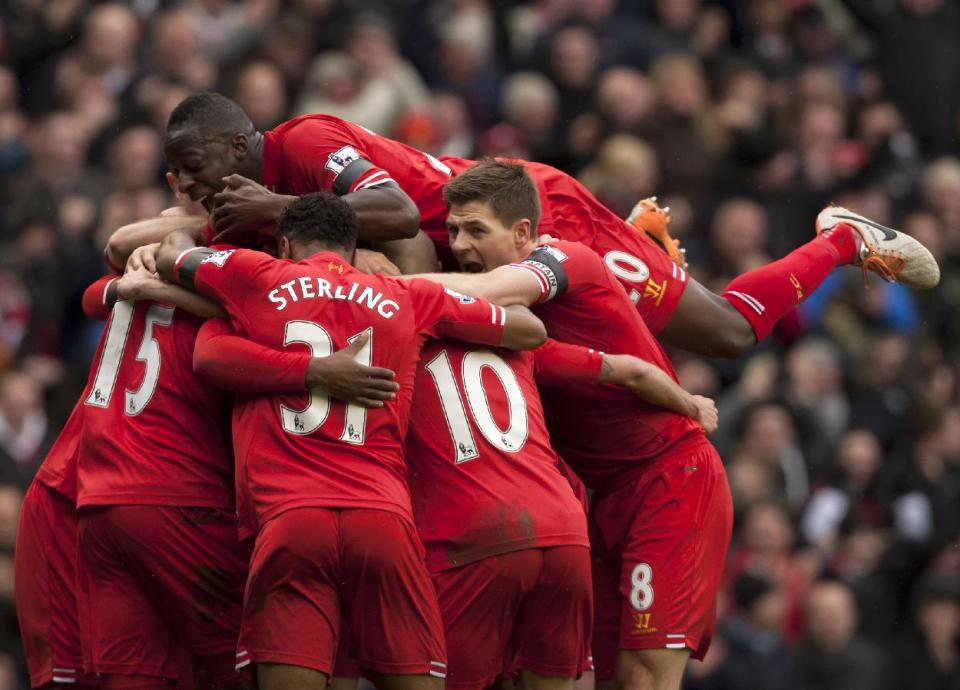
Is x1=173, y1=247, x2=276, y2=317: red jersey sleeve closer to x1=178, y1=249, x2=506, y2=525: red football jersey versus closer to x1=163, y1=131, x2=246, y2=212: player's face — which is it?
x1=178, y1=249, x2=506, y2=525: red football jersey

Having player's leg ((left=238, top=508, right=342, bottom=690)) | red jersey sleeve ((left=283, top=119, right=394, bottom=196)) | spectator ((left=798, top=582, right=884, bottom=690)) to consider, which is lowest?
spectator ((left=798, top=582, right=884, bottom=690))

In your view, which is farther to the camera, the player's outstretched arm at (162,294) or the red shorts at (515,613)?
the player's outstretched arm at (162,294)

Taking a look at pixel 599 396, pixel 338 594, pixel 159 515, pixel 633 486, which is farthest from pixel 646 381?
pixel 159 515

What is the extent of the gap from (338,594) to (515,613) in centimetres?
76

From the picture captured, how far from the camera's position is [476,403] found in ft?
25.1

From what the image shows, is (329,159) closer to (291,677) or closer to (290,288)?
(290,288)

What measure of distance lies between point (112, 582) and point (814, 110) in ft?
31.5

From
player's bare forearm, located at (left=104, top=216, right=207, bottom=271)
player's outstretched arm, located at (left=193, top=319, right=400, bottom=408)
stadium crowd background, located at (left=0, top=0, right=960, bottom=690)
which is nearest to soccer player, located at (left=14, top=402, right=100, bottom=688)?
player's bare forearm, located at (left=104, top=216, right=207, bottom=271)

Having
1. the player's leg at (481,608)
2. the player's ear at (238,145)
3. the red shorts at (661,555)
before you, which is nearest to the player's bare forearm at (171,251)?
the player's ear at (238,145)

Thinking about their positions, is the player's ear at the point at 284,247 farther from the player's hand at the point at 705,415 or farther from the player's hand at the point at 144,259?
the player's hand at the point at 705,415

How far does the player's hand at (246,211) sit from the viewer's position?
7.91 m

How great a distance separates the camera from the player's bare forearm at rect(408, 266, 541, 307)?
25.6 feet

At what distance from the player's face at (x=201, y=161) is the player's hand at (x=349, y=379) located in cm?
127

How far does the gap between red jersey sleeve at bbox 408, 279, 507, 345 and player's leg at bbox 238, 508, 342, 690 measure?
0.93 m
